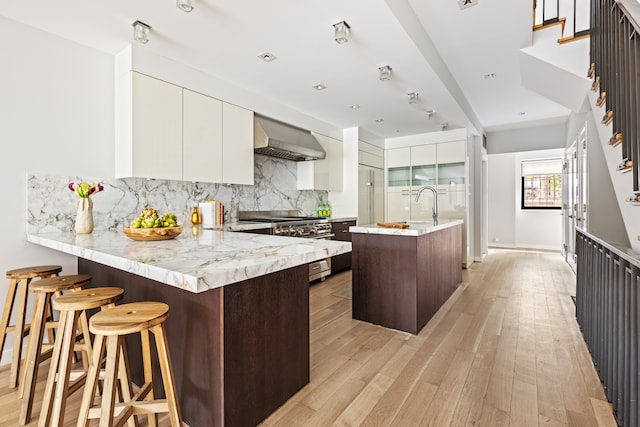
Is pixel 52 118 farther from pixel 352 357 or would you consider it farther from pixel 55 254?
pixel 352 357

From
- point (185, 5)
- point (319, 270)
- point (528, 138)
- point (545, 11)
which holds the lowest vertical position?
point (319, 270)

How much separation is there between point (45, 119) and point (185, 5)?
1.49 m

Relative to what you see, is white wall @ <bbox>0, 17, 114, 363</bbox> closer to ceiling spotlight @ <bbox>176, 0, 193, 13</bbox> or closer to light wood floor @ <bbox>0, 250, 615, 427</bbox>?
light wood floor @ <bbox>0, 250, 615, 427</bbox>

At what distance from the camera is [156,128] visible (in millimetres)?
2861

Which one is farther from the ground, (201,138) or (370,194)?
(201,138)

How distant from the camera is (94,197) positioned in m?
2.75

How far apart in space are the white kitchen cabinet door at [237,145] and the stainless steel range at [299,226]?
612mm

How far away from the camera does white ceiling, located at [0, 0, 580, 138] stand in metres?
2.22

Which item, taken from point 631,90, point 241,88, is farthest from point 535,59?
point 241,88

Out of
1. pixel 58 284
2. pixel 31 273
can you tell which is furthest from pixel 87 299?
pixel 31 273

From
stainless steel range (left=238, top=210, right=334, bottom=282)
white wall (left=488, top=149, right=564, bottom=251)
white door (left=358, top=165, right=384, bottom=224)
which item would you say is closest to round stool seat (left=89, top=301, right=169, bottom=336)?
stainless steel range (left=238, top=210, right=334, bottom=282)

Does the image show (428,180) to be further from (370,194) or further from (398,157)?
(370,194)

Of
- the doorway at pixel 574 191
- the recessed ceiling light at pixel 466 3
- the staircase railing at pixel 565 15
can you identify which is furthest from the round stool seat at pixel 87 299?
the doorway at pixel 574 191

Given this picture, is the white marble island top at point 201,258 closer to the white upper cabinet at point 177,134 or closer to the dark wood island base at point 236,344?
the dark wood island base at point 236,344
